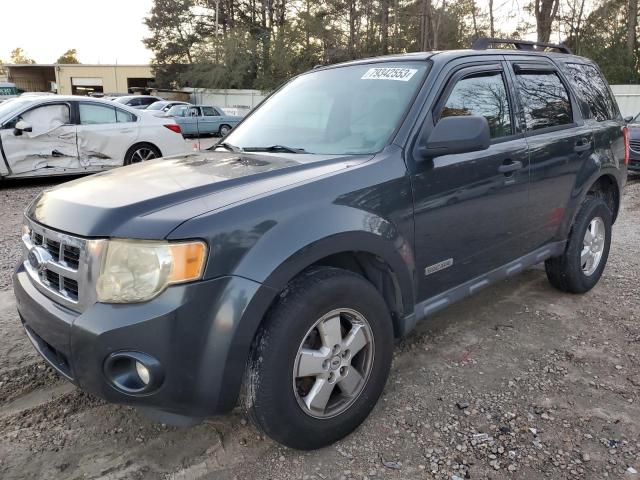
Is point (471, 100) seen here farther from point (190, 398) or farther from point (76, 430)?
point (76, 430)

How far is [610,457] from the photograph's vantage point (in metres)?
2.43

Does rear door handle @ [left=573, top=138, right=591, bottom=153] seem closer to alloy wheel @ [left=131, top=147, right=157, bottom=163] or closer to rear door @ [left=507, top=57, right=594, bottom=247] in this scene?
rear door @ [left=507, top=57, right=594, bottom=247]

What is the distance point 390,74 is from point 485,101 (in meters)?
0.66

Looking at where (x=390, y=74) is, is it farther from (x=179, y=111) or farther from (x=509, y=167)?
(x=179, y=111)

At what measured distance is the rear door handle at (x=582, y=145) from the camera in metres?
3.85

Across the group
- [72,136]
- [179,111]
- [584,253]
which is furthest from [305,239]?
[179,111]

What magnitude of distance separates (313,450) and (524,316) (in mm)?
2239

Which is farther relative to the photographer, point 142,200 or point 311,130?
point 311,130

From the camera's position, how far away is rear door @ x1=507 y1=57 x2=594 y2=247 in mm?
3537

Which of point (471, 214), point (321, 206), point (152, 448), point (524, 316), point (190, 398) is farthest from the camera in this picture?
point (524, 316)

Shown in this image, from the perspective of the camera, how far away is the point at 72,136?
874 centimetres

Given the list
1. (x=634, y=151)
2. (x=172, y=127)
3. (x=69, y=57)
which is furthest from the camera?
(x=69, y=57)

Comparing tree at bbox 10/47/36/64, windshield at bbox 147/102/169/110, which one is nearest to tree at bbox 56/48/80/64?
tree at bbox 10/47/36/64

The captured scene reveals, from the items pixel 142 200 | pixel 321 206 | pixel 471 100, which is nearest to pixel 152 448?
pixel 142 200
